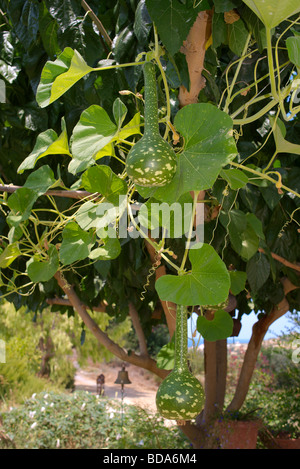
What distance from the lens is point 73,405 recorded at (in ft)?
15.3

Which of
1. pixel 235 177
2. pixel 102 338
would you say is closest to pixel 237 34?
pixel 235 177

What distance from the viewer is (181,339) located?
23.8 inches

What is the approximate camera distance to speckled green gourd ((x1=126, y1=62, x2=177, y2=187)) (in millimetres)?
477

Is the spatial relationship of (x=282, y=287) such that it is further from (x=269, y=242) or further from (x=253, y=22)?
(x=253, y=22)

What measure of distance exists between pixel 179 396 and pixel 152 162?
0.31 m

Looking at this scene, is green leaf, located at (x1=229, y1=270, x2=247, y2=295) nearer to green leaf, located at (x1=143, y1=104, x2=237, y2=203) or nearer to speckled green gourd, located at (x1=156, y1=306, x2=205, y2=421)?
speckled green gourd, located at (x1=156, y1=306, x2=205, y2=421)

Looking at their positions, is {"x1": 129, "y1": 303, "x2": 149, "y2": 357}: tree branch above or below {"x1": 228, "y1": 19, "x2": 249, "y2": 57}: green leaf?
below

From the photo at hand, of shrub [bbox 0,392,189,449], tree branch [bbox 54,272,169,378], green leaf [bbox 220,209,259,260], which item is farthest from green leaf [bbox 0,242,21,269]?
shrub [bbox 0,392,189,449]

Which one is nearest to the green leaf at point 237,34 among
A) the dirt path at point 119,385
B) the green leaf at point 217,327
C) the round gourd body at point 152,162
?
the round gourd body at point 152,162

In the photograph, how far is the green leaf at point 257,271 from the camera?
152 centimetres

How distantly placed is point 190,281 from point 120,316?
6.70 ft

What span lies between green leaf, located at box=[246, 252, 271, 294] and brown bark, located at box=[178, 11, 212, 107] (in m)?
0.89

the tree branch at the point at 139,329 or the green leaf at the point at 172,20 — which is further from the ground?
the green leaf at the point at 172,20

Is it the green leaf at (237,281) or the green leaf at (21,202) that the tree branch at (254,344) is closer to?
the green leaf at (237,281)
